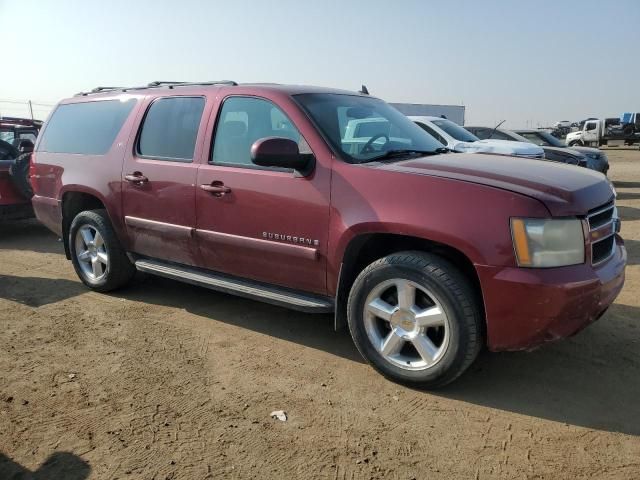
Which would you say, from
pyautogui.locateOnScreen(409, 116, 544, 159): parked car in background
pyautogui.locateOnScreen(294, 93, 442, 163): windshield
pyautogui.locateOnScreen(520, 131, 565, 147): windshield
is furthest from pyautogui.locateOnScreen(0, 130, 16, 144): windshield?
pyautogui.locateOnScreen(520, 131, 565, 147): windshield

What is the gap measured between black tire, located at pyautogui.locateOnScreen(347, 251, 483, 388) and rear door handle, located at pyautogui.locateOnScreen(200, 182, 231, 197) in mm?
1229

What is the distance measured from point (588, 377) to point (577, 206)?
1.18m

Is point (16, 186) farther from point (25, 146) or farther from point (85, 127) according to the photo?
point (85, 127)

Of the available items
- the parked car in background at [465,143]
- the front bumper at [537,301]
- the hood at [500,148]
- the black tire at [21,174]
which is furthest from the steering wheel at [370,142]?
the black tire at [21,174]

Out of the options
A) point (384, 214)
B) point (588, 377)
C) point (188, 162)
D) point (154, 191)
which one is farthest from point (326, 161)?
point (588, 377)

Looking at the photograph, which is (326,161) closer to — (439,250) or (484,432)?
(439,250)

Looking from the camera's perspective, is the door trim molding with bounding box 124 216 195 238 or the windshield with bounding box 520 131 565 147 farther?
the windshield with bounding box 520 131 565 147

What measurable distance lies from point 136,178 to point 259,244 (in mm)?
1439

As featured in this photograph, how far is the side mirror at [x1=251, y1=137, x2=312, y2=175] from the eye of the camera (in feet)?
11.3

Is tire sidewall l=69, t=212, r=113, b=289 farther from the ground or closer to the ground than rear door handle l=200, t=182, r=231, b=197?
closer to the ground

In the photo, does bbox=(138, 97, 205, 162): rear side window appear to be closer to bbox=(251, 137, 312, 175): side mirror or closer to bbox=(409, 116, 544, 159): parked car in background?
bbox=(251, 137, 312, 175): side mirror

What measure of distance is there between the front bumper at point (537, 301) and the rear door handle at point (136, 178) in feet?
9.42

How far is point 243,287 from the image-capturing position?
13.2ft

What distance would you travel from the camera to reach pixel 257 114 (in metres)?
4.02
